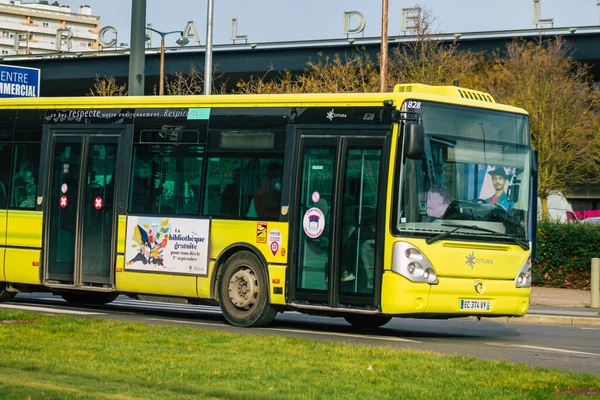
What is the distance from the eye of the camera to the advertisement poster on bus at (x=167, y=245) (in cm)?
1644

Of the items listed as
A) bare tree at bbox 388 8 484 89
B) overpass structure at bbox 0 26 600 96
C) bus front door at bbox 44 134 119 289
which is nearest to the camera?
bus front door at bbox 44 134 119 289

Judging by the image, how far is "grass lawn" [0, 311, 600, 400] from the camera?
9.27 meters

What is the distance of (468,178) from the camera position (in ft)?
49.1

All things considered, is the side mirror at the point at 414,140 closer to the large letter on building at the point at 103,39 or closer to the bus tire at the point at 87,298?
the bus tire at the point at 87,298

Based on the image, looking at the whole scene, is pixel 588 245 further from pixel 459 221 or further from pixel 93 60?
pixel 93 60

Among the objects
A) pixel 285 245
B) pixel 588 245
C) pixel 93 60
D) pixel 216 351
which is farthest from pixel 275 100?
pixel 93 60

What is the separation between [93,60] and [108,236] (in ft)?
178

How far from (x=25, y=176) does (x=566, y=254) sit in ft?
51.6

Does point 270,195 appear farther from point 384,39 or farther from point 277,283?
point 384,39

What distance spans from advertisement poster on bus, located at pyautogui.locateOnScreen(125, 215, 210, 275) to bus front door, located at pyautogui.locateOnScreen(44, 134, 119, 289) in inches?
14.9

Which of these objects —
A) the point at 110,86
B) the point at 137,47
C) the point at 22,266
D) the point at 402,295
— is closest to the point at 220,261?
the point at 402,295

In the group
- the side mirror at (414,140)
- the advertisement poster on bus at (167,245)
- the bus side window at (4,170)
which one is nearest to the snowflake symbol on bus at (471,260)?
the side mirror at (414,140)

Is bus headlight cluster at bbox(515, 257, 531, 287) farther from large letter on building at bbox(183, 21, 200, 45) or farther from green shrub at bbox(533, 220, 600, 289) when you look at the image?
large letter on building at bbox(183, 21, 200, 45)

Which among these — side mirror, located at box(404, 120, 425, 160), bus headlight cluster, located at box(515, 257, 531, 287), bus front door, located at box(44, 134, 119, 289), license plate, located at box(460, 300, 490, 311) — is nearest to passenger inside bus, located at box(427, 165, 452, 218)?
side mirror, located at box(404, 120, 425, 160)
